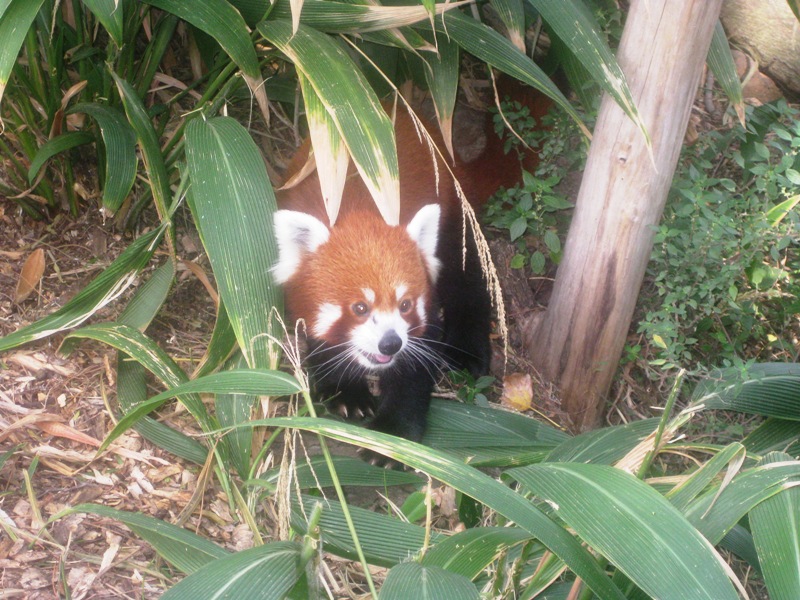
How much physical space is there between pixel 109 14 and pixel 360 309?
1.16 metres

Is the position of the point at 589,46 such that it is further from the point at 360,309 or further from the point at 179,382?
the point at 179,382

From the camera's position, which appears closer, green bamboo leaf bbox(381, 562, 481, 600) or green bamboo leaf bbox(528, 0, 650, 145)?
green bamboo leaf bbox(381, 562, 481, 600)

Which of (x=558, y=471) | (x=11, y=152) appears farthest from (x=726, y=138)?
(x=11, y=152)

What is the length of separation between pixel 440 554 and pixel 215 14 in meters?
A: 1.66

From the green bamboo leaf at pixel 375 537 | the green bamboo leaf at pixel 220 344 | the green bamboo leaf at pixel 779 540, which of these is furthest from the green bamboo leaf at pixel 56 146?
the green bamboo leaf at pixel 779 540

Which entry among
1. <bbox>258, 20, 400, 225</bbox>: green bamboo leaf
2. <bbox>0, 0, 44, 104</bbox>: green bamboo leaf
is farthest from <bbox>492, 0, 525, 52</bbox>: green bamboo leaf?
<bbox>0, 0, 44, 104</bbox>: green bamboo leaf

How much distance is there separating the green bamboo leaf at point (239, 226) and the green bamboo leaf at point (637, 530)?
90 centimetres

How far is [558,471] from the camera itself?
5.51ft

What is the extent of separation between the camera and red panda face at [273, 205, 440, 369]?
262cm

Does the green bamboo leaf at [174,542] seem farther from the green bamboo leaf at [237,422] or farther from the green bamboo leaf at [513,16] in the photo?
the green bamboo leaf at [513,16]

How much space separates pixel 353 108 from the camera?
2.14 metres

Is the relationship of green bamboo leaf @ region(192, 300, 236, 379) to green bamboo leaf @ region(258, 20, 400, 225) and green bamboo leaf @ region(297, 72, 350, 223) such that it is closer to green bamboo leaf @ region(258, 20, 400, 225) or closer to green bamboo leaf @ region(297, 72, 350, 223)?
green bamboo leaf @ region(297, 72, 350, 223)

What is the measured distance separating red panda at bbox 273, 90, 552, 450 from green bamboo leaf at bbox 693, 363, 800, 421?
38.3 inches

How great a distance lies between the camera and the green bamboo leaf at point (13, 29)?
205cm
